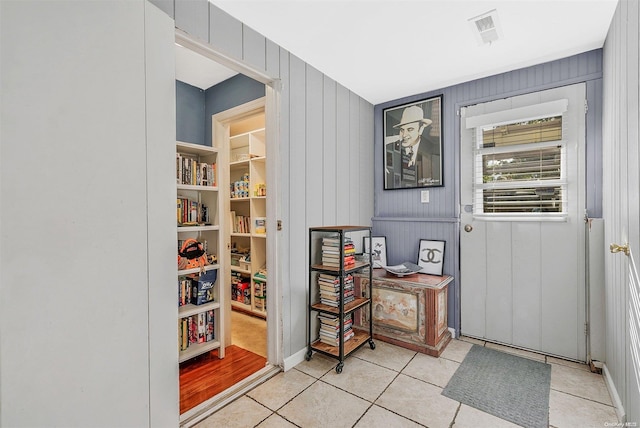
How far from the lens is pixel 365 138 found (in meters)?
3.33

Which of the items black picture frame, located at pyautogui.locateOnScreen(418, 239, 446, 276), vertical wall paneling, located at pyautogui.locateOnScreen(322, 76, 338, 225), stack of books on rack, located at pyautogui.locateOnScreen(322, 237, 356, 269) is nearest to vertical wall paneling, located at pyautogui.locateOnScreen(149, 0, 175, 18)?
vertical wall paneling, located at pyautogui.locateOnScreen(322, 76, 338, 225)

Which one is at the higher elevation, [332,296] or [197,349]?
[332,296]

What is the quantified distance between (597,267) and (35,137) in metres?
3.31

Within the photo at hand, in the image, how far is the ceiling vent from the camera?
1941 mm

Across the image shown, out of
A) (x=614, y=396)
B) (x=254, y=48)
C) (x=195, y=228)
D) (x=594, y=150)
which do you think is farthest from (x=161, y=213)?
(x=594, y=150)

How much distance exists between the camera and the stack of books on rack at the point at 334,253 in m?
2.45

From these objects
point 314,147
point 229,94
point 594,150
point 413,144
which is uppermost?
point 229,94

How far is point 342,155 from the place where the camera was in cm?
→ 295

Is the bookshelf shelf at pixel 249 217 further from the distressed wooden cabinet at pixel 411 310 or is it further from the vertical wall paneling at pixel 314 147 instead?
the distressed wooden cabinet at pixel 411 310

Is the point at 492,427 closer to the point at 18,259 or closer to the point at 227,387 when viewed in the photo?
the point at 227,387

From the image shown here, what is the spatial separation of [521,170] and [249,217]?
2.93 m

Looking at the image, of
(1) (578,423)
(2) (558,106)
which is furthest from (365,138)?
(1) (578,423)

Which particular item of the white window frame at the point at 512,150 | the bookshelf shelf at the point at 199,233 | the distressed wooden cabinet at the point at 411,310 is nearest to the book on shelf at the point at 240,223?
the bookshelf shelf at the point at 199,233

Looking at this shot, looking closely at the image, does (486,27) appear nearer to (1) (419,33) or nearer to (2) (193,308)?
(1) (419,33)
